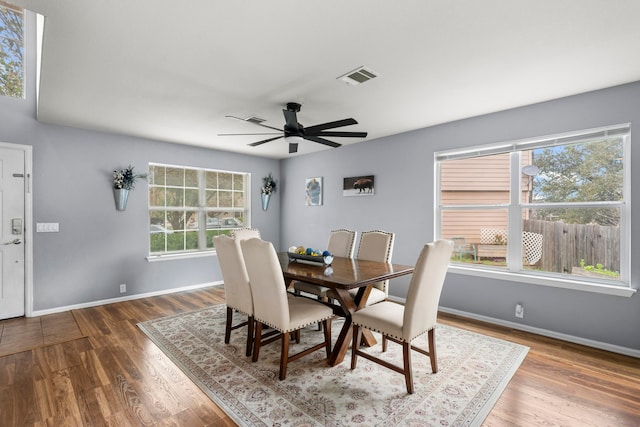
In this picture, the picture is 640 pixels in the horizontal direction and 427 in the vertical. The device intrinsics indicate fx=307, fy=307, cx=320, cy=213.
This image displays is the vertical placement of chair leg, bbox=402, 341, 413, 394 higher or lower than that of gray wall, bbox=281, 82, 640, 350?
lower

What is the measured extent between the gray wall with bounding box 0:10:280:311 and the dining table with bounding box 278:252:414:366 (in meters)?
2.84

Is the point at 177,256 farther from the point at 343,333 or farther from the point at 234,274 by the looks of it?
the point at 343,333

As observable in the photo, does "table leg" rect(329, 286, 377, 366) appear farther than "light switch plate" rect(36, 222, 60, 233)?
No

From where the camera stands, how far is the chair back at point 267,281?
2332 millimetres

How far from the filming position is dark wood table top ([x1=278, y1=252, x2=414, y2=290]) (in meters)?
2.37

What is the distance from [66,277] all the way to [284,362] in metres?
3.50

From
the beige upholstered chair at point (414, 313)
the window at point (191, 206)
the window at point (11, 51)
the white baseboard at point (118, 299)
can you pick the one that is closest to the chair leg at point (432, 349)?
the beige upholstered chair at point (414, 313)

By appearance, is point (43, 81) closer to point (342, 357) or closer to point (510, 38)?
point (342, 357)

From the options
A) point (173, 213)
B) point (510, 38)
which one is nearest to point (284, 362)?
point (510, 38)

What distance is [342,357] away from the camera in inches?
104

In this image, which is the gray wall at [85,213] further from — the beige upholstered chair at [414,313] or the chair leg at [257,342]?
the beige upholstered chair at [414,313]

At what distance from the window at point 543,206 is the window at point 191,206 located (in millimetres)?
3643

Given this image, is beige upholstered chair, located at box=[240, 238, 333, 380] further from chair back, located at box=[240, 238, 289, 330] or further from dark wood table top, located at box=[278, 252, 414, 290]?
dark wood table top, located at box=[278, 252, 414, 290]

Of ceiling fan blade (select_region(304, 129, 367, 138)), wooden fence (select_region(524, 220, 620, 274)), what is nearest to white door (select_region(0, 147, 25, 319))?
ceiling fan blade (select_region(304, 129, 367, 138))
